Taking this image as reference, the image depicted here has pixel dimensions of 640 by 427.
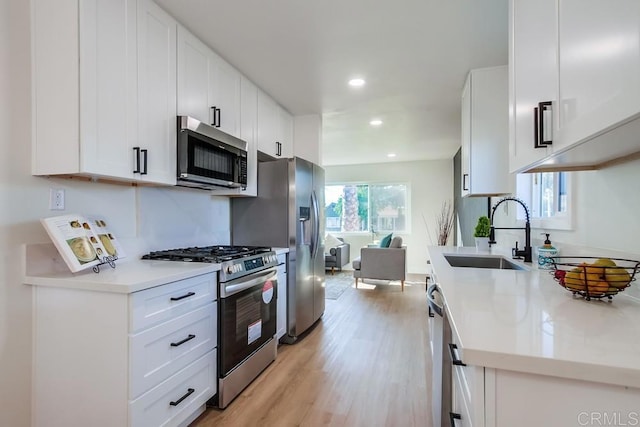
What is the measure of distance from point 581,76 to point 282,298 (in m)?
2.53

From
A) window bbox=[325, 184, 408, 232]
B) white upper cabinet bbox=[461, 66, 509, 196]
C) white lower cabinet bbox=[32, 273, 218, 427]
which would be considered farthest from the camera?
window bbox=[325, 184, 408, 232]

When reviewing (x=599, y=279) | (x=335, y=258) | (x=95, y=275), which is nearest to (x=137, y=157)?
(x=95, y=275)

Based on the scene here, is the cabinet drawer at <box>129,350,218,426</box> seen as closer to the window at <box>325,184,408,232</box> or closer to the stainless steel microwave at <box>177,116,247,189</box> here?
the stainless steel microwave at <box>177,116,247,189</box>

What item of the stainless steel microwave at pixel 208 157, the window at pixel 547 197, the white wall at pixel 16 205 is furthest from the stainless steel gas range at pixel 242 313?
the window at pixel 547 197

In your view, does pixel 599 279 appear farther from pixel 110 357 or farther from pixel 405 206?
pixel 405 206

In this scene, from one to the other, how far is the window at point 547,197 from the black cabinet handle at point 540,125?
0.80m

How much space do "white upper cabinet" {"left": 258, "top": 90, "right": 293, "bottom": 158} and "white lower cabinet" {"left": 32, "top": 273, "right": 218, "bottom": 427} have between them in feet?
6.05

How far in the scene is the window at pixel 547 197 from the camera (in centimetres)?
171

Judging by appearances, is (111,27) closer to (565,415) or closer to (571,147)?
(571,147)

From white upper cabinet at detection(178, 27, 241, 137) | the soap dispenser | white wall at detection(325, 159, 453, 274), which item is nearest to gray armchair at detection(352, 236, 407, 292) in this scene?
white wall at detection(325, 159, 453, 274)

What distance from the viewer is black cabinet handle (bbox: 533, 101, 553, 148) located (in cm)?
104

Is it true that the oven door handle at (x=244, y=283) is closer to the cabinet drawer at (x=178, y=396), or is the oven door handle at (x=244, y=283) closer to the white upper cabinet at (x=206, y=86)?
the cabinet drawer at (x=178, y=396)

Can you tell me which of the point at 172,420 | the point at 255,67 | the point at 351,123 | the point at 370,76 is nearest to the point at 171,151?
the point at 255,67

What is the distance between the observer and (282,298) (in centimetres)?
282
